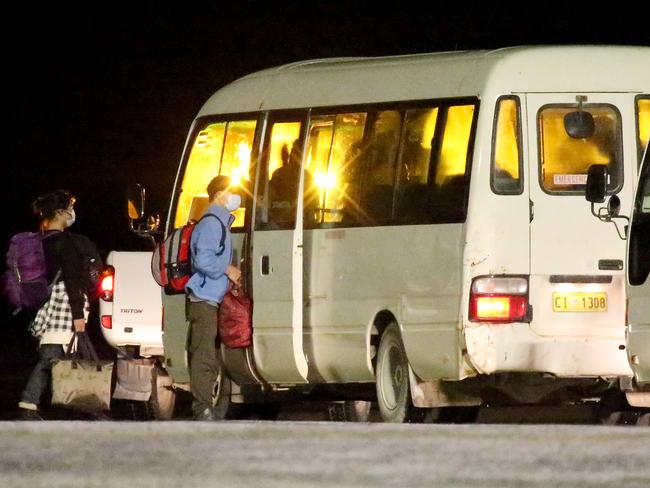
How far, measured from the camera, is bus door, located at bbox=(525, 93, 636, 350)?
13789mm

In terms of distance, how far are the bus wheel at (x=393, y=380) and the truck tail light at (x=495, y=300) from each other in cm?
81

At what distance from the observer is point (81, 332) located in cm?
1566

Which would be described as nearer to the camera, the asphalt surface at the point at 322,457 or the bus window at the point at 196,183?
the asphalt surface at the point at 322,457

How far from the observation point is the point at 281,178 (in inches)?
615

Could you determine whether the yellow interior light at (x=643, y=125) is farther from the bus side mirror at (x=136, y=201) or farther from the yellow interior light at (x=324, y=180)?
the bus side mirror at (x=136, y=201)

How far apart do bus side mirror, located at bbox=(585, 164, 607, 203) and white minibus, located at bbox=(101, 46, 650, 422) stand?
0.35 m

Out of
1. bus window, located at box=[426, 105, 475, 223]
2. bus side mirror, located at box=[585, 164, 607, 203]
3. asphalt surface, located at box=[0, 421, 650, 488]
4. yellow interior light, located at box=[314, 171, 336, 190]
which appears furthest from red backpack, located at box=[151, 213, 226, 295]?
asphalt surface, located at box=[0, 421, 650, 488]

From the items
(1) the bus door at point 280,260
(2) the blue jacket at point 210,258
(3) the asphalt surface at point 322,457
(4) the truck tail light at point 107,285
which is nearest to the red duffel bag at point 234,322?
(1) the bus door at point 280,260

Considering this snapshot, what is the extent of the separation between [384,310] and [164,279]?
179cm

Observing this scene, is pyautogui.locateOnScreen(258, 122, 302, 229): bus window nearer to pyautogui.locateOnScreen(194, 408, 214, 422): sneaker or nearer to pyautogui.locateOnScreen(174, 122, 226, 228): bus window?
pyautogui.locateOnScreen(174, 122, 226, 228): bus window

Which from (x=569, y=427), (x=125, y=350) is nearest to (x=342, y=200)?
(x=125, y=350)

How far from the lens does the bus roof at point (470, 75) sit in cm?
1393

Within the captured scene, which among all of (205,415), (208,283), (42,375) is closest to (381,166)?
Result: (208,283)

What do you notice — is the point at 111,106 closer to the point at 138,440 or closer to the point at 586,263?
the point at 586,263
